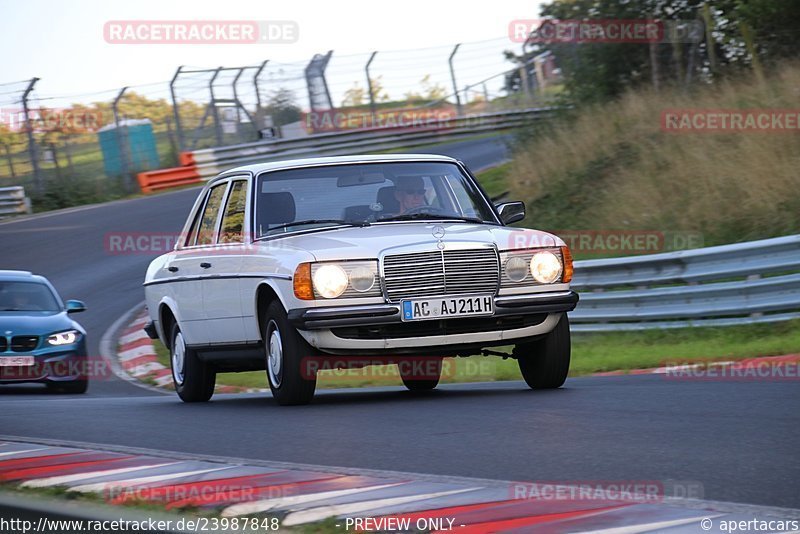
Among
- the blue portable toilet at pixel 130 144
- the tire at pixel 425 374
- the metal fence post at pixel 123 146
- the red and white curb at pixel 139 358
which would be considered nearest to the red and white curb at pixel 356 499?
the tire at pixel 425 374

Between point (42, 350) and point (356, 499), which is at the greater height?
point (356, 499)

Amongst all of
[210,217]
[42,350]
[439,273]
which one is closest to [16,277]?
[42,350]

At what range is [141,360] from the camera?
15414 mm

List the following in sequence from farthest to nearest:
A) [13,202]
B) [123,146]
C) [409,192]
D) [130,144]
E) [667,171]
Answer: [130,144] → [123,146] → [13,202] → [667,171] → [409,192]

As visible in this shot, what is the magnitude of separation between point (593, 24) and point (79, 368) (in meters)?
13.9

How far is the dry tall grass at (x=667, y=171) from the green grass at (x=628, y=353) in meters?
2.05

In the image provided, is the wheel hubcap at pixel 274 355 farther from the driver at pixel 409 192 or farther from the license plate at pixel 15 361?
the license plate at pixel 15 361

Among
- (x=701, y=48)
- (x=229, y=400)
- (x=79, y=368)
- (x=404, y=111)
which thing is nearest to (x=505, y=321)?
(x=229, y=400)

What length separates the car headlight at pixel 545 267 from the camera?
26.6 feet

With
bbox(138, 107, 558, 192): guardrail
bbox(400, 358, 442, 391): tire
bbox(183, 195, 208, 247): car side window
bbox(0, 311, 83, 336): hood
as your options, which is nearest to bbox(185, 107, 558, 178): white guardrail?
bbox(138, 107, 558, 192): guardrail

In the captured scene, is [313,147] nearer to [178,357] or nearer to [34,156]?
[34,156]

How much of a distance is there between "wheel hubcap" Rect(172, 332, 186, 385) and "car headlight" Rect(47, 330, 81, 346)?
12.7 ft

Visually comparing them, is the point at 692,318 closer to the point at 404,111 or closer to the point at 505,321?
the point at 505,321

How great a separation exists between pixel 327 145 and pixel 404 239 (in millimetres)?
25273
